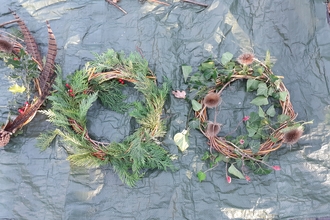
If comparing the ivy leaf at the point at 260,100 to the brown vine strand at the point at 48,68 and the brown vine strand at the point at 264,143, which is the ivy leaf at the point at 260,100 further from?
the brown vine strand at the point at 48,68

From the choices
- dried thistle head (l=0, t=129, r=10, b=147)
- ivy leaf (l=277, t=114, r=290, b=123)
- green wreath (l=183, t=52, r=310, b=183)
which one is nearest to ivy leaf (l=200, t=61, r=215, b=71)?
green wreath (l=183, t=52, r=310, b=183)

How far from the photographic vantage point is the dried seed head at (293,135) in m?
1.36

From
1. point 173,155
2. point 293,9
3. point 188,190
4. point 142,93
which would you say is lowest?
point 188,190

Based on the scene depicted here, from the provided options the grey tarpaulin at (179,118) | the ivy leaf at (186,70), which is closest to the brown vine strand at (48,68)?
the grey tarpaulin at (179,118)

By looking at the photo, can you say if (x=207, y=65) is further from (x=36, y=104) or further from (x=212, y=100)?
(x=36, y=104)

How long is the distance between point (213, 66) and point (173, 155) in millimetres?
429

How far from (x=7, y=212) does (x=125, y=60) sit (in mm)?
834

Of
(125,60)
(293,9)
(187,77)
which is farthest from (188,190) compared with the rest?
(293,9)

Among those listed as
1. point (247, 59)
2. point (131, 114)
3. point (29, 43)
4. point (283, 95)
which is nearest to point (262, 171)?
point (283, 95)

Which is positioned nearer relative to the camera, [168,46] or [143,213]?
[143,213]

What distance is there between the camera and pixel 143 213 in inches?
57.4

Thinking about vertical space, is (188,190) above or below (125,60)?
below

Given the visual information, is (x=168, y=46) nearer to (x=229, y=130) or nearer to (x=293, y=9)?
(x=229, y=130)

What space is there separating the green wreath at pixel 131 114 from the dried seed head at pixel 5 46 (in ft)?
0.73
